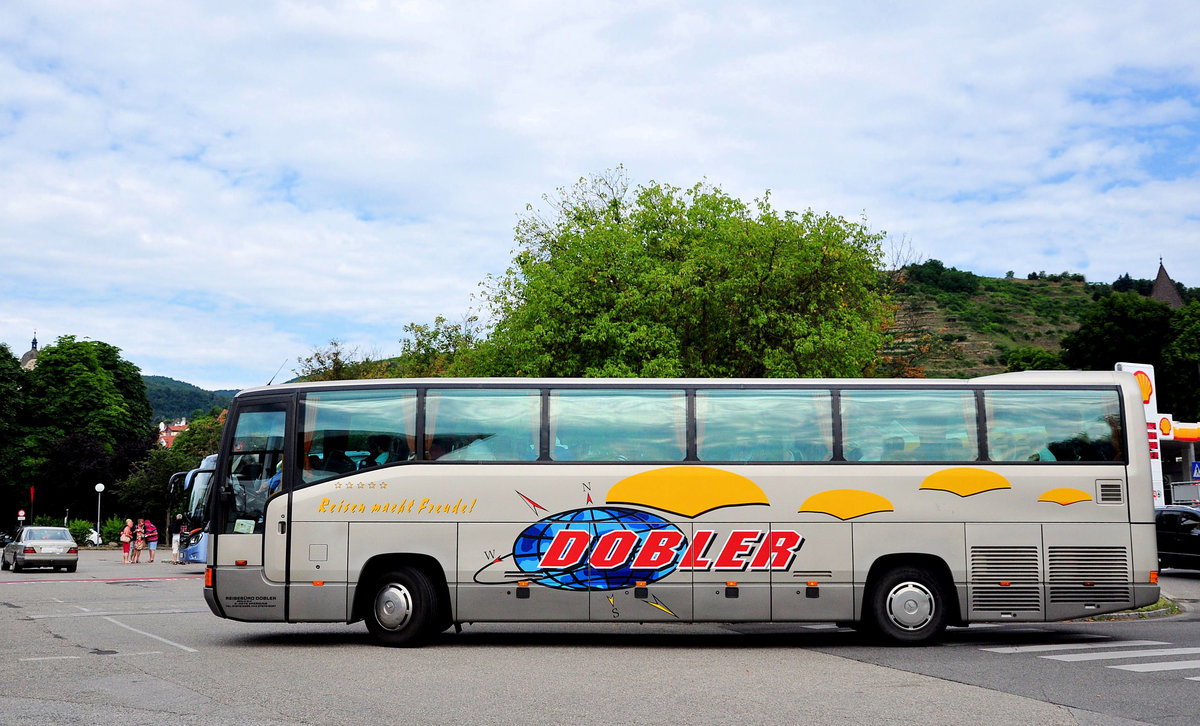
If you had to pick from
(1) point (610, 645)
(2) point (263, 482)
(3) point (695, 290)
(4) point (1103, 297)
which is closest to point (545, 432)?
(1) point (610, 645)

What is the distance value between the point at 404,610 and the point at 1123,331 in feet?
218

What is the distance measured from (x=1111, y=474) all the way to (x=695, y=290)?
606 inches

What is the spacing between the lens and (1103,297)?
233 feet

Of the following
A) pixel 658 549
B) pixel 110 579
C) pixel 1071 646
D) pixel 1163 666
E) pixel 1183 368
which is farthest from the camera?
pixel 1183 368

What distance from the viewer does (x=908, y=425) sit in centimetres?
1335

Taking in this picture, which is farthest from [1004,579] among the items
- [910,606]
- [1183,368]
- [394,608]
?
[1183,368]

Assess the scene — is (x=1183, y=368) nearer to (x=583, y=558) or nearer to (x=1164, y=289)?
(x=1164, y=289)

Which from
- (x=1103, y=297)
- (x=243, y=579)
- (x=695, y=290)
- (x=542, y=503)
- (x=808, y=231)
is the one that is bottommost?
(x=243, y=579)

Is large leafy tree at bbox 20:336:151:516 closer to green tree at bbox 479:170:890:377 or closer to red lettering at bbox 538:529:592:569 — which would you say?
green tree at bbox 479:170:890:377

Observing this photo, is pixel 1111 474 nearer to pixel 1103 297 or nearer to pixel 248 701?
pixel 248 701

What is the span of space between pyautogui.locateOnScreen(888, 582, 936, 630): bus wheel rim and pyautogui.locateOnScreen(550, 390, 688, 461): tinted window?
10.3 ft

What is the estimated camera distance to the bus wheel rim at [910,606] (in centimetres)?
1313

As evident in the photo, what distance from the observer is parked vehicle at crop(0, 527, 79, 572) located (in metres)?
33.7

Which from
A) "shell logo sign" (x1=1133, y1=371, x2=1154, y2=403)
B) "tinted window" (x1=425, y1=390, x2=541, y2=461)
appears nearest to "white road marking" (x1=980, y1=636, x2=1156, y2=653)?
"tinted window" (x1=425, y1=390, x2=541, y2=461)
